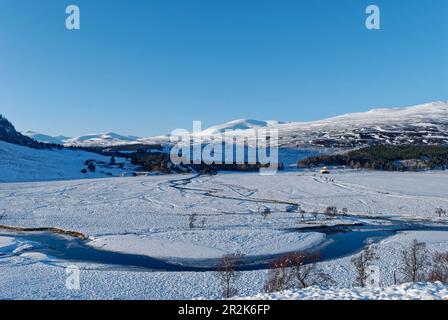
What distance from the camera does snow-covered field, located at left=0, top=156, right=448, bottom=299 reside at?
77.0 feet

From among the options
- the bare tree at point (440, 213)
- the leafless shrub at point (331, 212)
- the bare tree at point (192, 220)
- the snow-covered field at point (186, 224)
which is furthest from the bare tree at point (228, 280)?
the bare tree at point (440, 213)

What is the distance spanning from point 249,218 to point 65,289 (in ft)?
86.9

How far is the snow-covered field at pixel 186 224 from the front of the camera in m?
23.5

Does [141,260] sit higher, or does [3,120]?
[3,120]

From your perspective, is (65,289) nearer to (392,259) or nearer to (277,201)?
(392,259)

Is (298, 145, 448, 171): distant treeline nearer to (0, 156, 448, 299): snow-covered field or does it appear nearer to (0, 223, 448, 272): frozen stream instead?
(0, 156, 448, 299): snow-covered field

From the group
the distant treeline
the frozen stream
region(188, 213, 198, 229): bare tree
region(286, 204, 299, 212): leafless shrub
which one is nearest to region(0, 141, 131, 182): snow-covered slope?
region(188, 213, 198, 229): bare tree

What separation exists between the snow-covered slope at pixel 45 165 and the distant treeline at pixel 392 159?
65019 mm

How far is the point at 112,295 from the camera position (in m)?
22.0

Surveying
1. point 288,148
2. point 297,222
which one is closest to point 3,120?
point 288,148

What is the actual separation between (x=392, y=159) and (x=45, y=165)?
110639 mm

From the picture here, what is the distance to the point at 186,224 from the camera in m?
43.8

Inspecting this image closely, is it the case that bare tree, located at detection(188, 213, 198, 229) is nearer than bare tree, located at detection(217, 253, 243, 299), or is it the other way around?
bare tree, located at detection(217, 253, 243, 299)

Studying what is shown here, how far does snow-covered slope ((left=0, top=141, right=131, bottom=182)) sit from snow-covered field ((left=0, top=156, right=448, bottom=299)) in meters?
18.0
